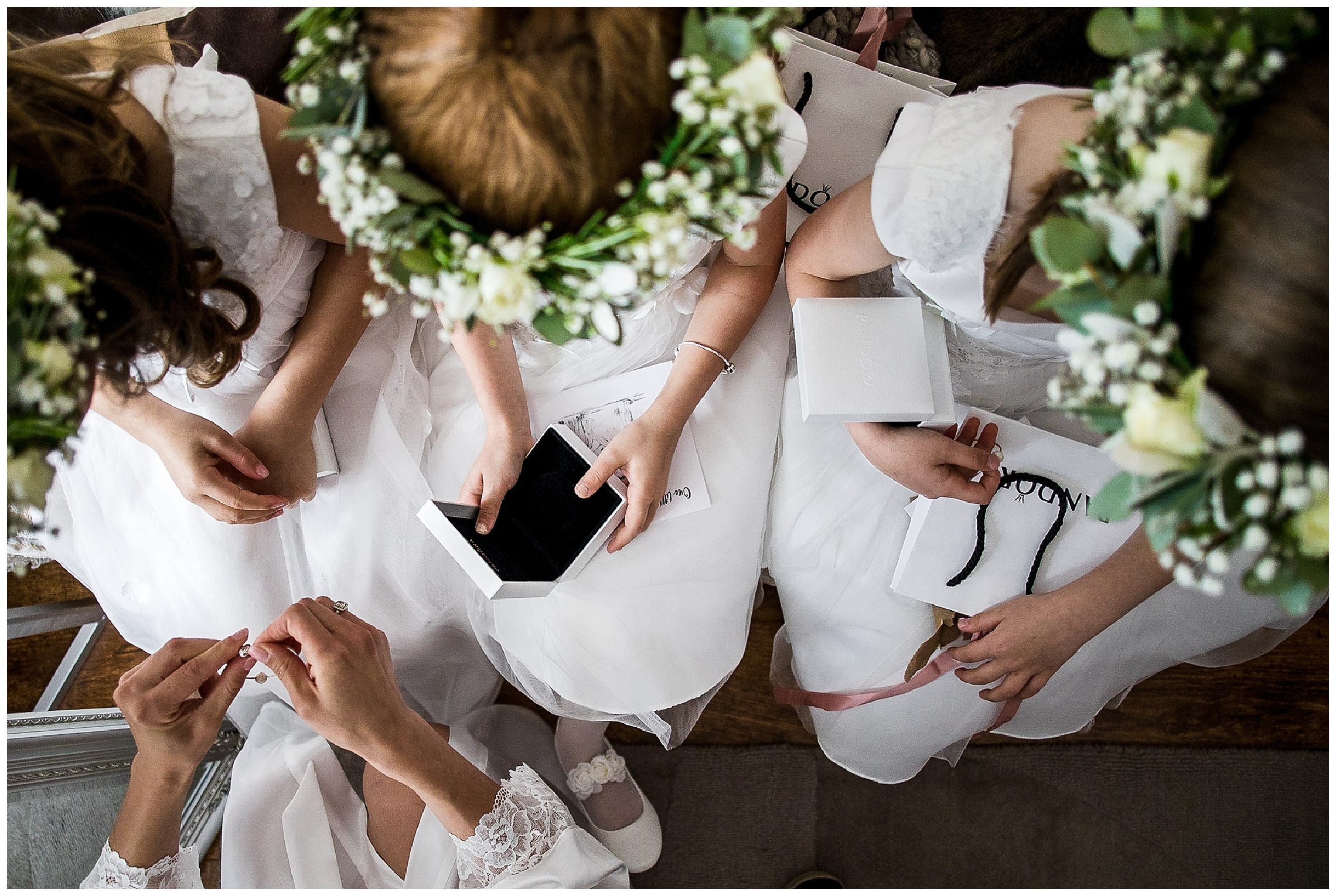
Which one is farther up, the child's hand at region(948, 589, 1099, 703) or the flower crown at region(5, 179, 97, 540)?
the flower crown at region(5, 179, 97, 540)

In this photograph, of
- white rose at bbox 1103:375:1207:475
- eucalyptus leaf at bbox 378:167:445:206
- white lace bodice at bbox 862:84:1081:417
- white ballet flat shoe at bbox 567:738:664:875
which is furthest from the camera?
white ballet flat shoe at bbox 567:738:664:875

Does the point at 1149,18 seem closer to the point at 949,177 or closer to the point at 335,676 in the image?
the point at 949,177

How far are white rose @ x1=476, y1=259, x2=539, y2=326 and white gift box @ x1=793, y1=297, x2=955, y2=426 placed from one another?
57 cm

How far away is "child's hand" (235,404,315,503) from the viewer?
133 centimetres

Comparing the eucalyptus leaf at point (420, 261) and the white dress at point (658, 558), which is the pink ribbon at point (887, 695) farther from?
the eucalyptus leaf at point (420, 261)

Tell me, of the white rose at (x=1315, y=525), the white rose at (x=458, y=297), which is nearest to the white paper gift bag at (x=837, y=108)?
the white rose at (x=458, y=297)

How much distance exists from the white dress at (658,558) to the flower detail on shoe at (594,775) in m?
0.36

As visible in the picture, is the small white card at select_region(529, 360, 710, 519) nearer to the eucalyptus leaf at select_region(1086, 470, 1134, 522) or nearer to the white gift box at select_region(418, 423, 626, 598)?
the white gift box at select_region(418, 423, 626, 598)

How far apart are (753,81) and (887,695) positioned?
1.10 metres

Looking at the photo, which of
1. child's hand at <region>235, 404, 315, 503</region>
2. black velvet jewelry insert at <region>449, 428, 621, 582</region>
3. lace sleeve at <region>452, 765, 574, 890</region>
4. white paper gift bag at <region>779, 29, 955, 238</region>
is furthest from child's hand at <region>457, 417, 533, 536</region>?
white paper gift bag at <region>779, 29, 955, 238</region>

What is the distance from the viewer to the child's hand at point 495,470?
131cm

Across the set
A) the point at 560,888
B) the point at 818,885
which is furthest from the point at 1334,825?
the point at 560,888

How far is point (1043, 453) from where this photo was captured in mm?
1363

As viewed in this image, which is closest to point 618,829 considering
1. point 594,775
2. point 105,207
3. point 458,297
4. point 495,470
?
point 594,775
